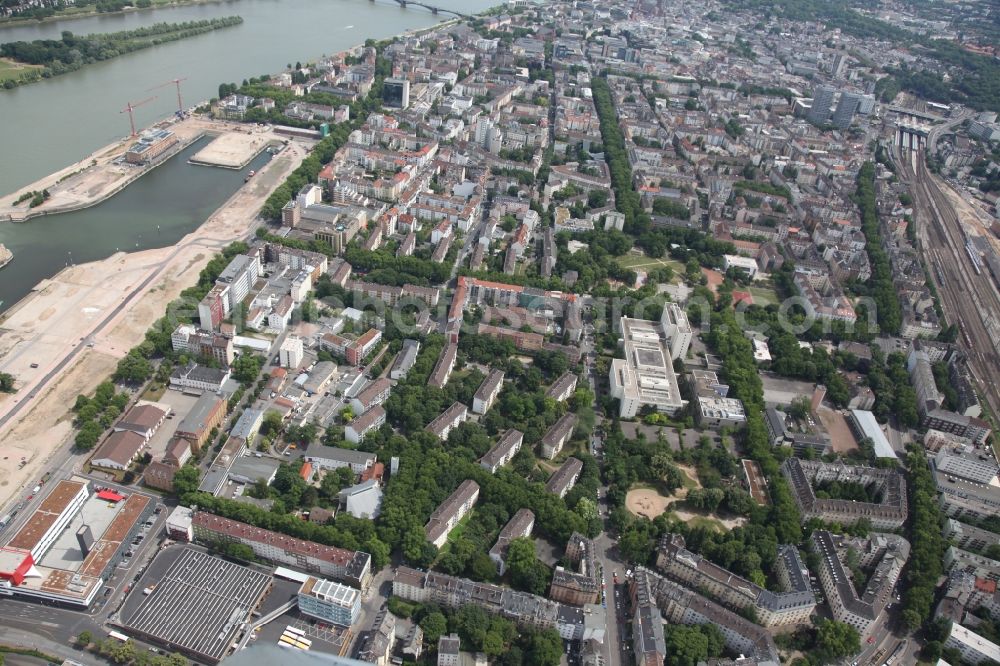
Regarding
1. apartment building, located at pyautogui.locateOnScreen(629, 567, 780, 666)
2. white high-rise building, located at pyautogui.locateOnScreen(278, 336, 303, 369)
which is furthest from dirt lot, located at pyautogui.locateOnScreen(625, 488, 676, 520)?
white high-rise building, located at pyautogui.locateOnScreen(278, 336, 303, 369)

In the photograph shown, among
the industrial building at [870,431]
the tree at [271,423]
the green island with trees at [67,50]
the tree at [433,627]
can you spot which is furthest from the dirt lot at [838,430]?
the green island with trees at [67,50]

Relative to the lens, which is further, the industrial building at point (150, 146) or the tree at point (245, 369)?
the industrial building at point (150, 146)

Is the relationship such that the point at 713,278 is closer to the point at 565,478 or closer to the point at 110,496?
the point at 565,478

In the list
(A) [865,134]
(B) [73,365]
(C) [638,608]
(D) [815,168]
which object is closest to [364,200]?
(B) [73,365]

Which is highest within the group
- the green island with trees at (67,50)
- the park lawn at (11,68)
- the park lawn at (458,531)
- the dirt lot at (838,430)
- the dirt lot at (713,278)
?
the green island with trees at (67,50)

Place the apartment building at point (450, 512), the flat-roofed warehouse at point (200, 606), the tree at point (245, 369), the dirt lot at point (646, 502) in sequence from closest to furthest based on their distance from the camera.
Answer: the flat-roofed warehouse at point (200, 606), the apartment building at point (450, 512), the dirt lot at point (646, 502), the tree at point (245, 369)

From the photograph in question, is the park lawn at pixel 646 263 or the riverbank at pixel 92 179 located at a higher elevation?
the riverbank at pixel 92 179

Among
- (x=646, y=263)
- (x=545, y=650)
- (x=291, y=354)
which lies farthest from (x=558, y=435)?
(x=646, y=263)

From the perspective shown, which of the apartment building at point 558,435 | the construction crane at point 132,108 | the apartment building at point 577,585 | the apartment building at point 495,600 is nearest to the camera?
the apartment building at point 495,600

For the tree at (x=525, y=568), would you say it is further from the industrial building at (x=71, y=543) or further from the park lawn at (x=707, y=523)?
the industrial building at (x=71, y=543)
